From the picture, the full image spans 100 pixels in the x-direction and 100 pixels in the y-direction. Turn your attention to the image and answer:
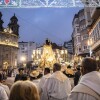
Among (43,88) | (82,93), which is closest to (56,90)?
(43,88)

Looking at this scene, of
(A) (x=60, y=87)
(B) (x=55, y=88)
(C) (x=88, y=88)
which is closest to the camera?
(C) (x=88, y=88)

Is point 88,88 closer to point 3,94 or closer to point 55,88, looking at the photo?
point 3,94

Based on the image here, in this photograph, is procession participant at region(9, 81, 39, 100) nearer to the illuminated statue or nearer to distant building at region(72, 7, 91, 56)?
the illuminated statue

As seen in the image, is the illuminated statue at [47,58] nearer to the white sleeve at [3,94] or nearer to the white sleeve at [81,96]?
the white sleeve at [3,94]

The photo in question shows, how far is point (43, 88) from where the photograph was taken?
7.18 m

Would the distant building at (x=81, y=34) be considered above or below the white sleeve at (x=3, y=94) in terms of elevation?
above

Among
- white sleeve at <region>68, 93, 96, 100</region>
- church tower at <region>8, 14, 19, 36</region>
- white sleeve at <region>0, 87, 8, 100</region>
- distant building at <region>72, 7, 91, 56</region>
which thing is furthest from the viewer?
church tower at <region>8, 14, 19, 36</region>

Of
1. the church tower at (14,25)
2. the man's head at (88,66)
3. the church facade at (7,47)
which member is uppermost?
the church tower at (14,25)

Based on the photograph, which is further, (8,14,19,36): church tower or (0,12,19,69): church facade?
(8,14,19,36): church tower

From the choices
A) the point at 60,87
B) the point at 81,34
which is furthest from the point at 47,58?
the point at 81,34

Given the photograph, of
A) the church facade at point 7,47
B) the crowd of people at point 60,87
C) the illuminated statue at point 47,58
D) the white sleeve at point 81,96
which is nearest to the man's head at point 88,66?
the crowd of people at point 60,87

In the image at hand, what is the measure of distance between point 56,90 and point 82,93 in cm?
326

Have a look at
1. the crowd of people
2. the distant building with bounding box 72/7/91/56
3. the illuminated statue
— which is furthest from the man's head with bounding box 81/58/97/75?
the distant building with bounding box 72/7/91/56

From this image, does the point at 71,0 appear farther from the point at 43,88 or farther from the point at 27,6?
the point at 43,88
